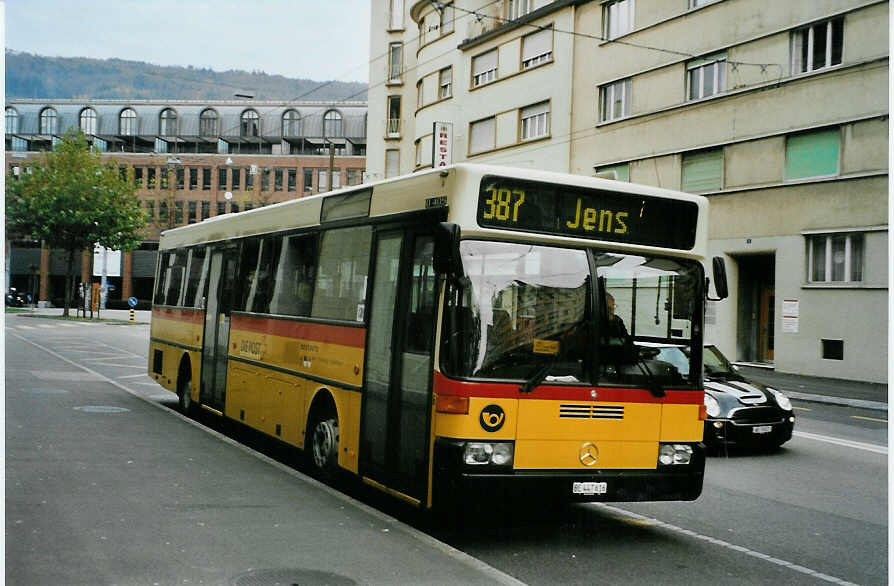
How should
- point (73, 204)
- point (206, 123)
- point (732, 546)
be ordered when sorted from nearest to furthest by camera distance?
point (732, 546) → point (73, 204) → point (206, 123)

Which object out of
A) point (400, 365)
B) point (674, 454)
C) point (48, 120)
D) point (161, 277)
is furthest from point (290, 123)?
point (674, 454)

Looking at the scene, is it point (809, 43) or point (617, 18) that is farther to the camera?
point (617, 18)

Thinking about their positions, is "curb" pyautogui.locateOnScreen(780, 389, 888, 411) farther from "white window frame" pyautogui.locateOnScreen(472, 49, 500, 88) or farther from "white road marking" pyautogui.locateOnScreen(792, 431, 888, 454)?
"white window frame" pyautogui.locateOnScreen(472, 49, 500, 88)

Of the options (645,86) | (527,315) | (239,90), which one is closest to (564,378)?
(527,315)

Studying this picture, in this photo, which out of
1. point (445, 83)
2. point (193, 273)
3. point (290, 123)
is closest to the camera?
point (193, 273)

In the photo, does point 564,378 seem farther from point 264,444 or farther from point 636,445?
point 264,444

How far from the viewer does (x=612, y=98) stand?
3300cm

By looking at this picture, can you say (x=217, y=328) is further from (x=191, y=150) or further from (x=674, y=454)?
(x=191, y=150)

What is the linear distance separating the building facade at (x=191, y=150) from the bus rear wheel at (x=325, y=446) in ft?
259

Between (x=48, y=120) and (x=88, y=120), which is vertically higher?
(x=88, y=120)

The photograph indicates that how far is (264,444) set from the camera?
12.2m

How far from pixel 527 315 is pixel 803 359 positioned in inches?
828

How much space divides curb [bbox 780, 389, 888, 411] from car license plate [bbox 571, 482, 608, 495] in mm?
14111

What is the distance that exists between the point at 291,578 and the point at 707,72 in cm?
2627
